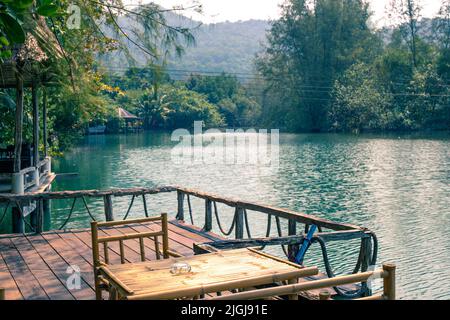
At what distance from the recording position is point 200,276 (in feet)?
11.5

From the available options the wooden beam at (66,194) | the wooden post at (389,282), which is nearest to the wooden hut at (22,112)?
the wooden beam at (66,194)

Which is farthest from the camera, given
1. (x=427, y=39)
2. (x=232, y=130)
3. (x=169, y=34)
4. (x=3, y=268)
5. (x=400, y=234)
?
(x=232, y=130)

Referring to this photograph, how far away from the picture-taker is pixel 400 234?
13.3 meters

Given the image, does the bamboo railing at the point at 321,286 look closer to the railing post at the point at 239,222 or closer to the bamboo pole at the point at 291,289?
the bamboo pole at the point at 291,289

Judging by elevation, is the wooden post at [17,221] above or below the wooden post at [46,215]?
above

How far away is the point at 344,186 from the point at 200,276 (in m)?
18.4

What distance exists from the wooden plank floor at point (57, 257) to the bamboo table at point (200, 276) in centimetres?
174

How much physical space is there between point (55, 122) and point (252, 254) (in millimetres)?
22824

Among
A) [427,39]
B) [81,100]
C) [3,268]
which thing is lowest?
[3,268]

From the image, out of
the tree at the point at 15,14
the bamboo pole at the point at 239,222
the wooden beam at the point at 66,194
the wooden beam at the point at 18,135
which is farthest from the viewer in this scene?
the wooden beam at the point at 18,135

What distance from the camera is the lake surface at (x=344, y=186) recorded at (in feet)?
37.9

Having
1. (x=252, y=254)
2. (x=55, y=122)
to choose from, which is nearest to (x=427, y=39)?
(x=55, y=122)
